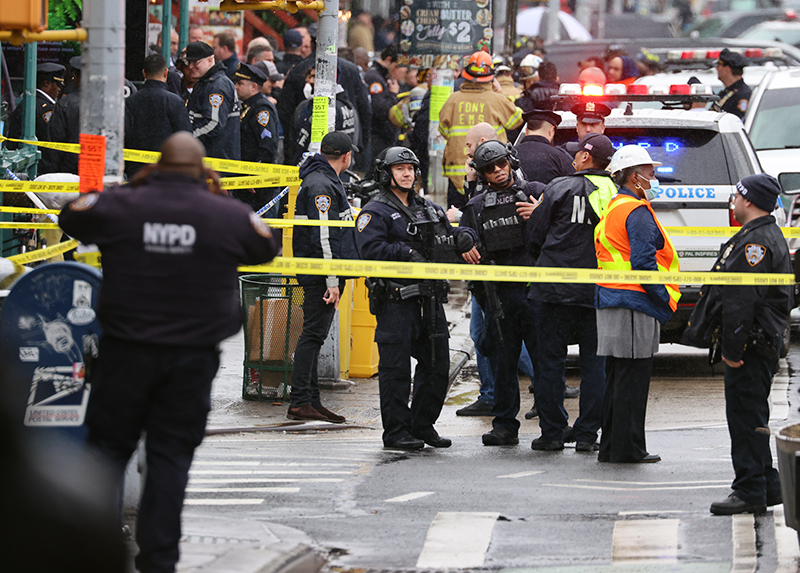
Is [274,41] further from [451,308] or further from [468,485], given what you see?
[468,485]

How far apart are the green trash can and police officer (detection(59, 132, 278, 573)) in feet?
15.6

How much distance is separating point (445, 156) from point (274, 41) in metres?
14.0

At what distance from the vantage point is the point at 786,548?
241 inches

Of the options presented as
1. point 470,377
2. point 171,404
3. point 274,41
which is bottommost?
point 470,377

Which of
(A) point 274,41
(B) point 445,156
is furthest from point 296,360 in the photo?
(A) point 274,41

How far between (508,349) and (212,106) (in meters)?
5.11

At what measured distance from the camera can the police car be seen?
10.5m

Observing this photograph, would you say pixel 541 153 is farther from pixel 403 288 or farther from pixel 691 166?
pixel 403 288

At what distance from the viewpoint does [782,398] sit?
409 inches

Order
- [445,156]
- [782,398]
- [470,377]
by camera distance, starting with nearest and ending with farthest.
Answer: [782,398], [470,377], [445,156]

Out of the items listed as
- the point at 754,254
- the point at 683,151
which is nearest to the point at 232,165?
the point at 683,151

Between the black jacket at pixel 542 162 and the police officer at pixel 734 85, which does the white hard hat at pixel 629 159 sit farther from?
the police officer at pixel 734 85

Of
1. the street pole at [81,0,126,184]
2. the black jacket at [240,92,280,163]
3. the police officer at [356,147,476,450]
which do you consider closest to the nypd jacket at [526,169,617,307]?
the police officer at [356,147,476,450]

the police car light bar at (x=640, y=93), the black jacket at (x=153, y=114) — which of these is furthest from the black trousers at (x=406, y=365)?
the black jacket at (x=153, y=114)
